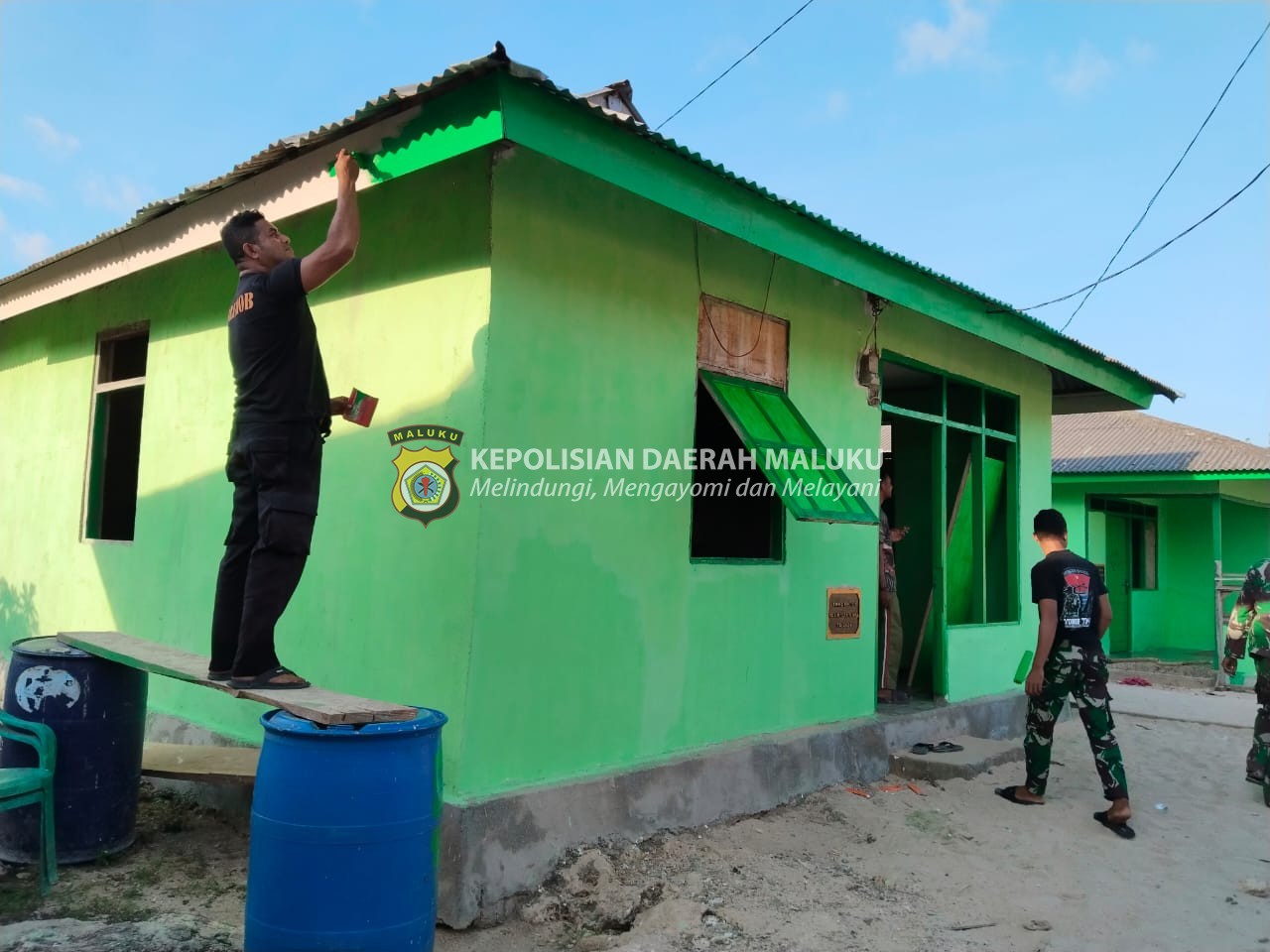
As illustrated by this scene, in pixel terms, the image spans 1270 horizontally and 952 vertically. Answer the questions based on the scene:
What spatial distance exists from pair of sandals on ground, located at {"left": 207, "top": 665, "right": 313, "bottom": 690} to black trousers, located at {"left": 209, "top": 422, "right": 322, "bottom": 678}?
0.08ft

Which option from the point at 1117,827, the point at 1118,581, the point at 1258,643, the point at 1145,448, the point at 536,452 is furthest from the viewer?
the point at 1118,581

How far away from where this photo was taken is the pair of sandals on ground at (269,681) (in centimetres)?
345

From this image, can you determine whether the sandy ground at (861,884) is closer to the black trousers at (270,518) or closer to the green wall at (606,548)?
the green wall at (606,548)

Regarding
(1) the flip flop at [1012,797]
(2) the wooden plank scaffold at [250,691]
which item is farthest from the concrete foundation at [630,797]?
(2) the wooden plank scaffold at [250,691]

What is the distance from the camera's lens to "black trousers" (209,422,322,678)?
3.48m

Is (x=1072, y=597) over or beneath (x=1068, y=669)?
over

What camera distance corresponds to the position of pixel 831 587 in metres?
6.25

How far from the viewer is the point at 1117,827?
220 inches

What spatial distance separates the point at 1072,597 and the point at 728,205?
3288mm

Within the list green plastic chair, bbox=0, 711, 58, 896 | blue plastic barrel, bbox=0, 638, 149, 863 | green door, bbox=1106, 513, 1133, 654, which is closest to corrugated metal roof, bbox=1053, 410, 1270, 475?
green door, bbox=1106, 513, 1133, 654

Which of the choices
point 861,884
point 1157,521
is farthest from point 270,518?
point 1157,521

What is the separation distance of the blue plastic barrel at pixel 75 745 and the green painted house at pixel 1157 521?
13246mm

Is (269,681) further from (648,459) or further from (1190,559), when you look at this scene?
(1190,559)

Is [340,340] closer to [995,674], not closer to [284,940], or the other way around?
[284,940]
